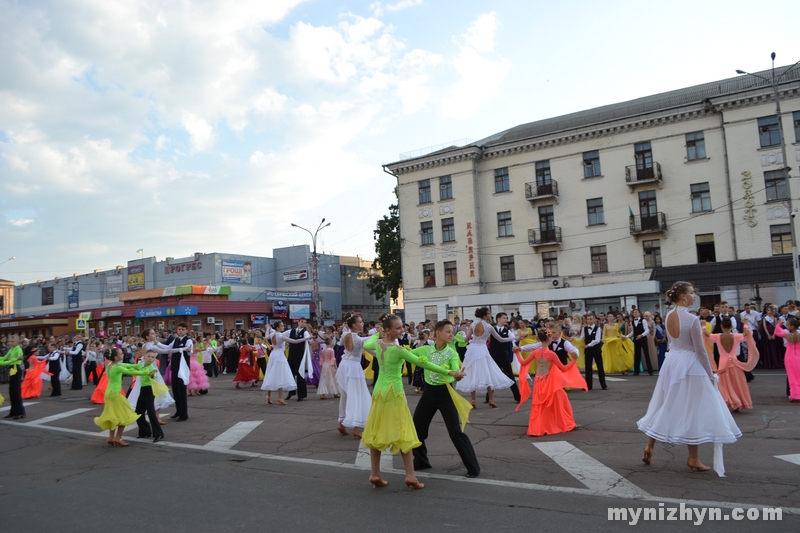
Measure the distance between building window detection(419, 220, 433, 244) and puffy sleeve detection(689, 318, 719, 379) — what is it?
3835 cm

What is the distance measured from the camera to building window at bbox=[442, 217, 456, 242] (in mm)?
43906

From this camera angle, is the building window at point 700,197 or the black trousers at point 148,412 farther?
the building window at point 700,197

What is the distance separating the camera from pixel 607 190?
128ft

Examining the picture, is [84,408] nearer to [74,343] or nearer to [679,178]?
[74,343]

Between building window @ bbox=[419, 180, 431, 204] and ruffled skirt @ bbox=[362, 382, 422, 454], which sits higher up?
building window @ bbox=[419, 180, 431, 204]

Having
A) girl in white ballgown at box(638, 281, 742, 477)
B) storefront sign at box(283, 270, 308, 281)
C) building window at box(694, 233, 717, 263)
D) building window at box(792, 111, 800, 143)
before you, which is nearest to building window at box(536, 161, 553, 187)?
building window at box(694, 233, 717, 263)

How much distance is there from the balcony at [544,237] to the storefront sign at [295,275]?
28.9 m

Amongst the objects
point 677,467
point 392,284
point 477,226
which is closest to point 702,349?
point 677,467

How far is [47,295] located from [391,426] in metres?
81.8

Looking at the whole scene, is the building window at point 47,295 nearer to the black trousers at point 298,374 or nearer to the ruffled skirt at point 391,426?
the black trousers at point 298,374

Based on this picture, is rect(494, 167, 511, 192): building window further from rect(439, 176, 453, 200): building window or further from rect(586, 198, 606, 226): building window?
rect(586, 198, 606, 226): building window

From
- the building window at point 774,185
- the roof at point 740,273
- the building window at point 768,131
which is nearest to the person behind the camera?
the roof at point 740,273

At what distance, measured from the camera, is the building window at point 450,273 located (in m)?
43.5

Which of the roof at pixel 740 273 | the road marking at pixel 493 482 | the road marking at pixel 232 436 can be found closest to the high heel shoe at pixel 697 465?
the road marking at pixel 493 482
